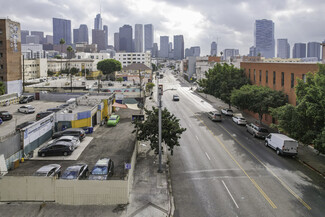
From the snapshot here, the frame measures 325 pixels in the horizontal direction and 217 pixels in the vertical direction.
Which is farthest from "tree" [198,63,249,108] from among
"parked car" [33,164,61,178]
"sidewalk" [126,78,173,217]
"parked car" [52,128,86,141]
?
"parked car" [33,164,61,178]

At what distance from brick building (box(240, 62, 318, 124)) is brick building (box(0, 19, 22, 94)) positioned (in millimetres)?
53814

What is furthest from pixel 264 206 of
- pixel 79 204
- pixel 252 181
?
pixel 79 204

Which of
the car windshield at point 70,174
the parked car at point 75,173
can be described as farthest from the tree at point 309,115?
the car windshield at point 70,174

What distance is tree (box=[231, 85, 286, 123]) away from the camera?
40656mm

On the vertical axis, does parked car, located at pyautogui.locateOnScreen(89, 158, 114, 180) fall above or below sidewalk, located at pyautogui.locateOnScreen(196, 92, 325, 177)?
above

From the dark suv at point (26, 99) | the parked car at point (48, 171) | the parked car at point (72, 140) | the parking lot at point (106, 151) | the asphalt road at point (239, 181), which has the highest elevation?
the dark suv at point (26, 99)

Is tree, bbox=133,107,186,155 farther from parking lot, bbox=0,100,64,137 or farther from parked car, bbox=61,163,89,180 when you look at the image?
parking lot, bbox=0,100,64,137

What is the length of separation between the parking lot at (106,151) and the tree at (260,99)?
17.3 metres

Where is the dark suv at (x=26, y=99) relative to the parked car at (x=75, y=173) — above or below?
above

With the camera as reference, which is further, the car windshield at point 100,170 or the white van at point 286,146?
the white van at point 286,146

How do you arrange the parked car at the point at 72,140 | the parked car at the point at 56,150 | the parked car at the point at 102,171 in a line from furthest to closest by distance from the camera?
the parked car at the point at 72,140, the parked car at the point at 56,150, the parked car at the point at 102,171

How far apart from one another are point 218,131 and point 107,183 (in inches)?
973

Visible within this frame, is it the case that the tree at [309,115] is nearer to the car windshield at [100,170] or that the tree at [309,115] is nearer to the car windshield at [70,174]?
the car windshield at [100,170]

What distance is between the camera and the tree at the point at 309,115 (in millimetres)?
23250
